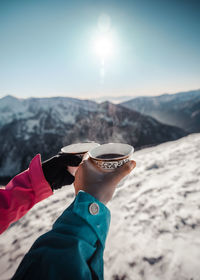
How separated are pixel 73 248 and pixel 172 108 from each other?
181 meters

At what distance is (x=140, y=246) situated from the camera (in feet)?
4.88

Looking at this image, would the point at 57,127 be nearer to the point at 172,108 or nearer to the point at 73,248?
the point at 73,248

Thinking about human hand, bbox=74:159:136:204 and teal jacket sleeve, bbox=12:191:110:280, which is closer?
teal jacket sleeve, bbox=12:191:110:280

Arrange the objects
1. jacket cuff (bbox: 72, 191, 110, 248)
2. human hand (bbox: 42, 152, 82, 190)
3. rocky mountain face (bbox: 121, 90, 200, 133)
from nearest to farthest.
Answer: jacket cuff (bbox: 72, 191, 110, 248) → human hand (bbox: 42, 152, 82, 190) → rocky mountain face (bbox: 121, 90, 200, 133)

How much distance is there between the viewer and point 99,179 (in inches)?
42.5

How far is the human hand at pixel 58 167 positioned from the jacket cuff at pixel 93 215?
34.9 inches

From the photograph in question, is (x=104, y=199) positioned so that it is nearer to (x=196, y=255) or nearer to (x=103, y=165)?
(x=103, y=165)

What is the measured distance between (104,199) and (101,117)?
46.7m

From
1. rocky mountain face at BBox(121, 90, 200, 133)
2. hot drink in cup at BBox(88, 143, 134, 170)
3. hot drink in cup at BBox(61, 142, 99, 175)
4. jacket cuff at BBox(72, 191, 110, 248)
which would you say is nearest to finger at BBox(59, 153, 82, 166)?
hot drink in cup at BBox(61, 142, 99, 175)

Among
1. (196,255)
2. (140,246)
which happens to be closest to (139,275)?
(140,246)

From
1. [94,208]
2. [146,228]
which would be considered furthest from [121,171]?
[146,228]

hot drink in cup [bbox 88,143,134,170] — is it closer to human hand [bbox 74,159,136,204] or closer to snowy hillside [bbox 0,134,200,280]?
human hand [bbox 74,159,136,204]

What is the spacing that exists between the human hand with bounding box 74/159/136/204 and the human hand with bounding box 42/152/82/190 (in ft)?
1.97

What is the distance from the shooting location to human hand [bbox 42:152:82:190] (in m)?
1.75
